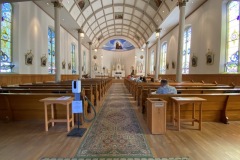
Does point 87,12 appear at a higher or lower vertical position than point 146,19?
lower

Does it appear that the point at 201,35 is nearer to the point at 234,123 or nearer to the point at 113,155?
the point at 234,123

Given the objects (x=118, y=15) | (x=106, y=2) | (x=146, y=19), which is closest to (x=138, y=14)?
(x=146, y=19)

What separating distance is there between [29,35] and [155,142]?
30.0ft

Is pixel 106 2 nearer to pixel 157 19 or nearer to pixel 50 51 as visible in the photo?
pixel 157 19

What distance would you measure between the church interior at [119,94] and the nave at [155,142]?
2 centimetres

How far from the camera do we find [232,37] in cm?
806

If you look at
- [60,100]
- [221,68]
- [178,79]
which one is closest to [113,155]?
[60,100]

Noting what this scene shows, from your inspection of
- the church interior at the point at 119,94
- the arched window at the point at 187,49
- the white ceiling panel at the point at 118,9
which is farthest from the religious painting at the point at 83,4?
the arched window at the point at 187,49

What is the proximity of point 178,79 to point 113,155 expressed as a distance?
7.37m

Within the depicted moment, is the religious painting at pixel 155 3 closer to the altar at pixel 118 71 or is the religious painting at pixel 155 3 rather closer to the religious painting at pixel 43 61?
the religious painting at pixel 43 61

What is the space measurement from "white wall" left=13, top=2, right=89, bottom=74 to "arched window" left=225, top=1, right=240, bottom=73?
1075 cm

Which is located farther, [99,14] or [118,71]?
A: [118,71]

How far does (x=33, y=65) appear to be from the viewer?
9.52 metres

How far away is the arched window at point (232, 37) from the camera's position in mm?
7766
